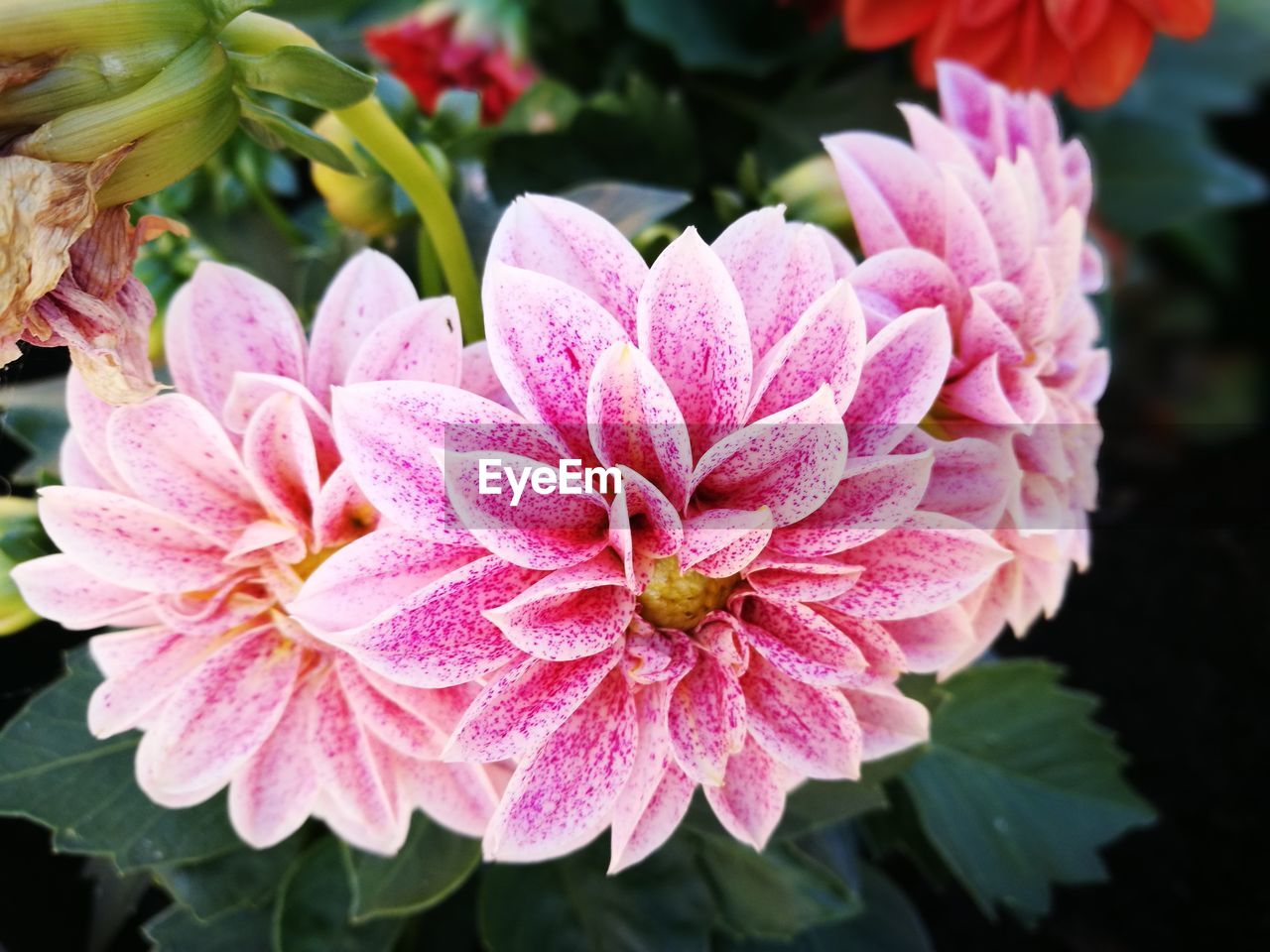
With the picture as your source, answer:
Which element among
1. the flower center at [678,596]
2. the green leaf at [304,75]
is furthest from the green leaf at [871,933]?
the green leaf at [304,75]

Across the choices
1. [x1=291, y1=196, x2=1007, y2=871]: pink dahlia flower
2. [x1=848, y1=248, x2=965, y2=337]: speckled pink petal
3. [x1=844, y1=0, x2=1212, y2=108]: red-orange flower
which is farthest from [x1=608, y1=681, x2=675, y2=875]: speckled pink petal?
[x1=844, y1=0, x2=1212, y2=108]: red-orange flower

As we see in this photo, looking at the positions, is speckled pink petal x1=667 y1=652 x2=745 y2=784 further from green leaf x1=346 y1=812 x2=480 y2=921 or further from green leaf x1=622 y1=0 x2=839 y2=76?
green leaf x1=622 y1=0 x2=839 y2=76

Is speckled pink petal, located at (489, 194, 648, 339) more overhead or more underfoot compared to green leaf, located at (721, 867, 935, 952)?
more overhead

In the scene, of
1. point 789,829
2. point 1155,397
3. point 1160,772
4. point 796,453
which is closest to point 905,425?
point 796,453

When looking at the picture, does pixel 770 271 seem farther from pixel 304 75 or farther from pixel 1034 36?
pixel 1034 36

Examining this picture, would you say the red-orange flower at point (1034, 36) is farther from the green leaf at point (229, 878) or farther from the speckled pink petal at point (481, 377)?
the green leaf at point (229, 878)

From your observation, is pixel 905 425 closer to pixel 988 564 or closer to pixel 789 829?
pixel 988 564
